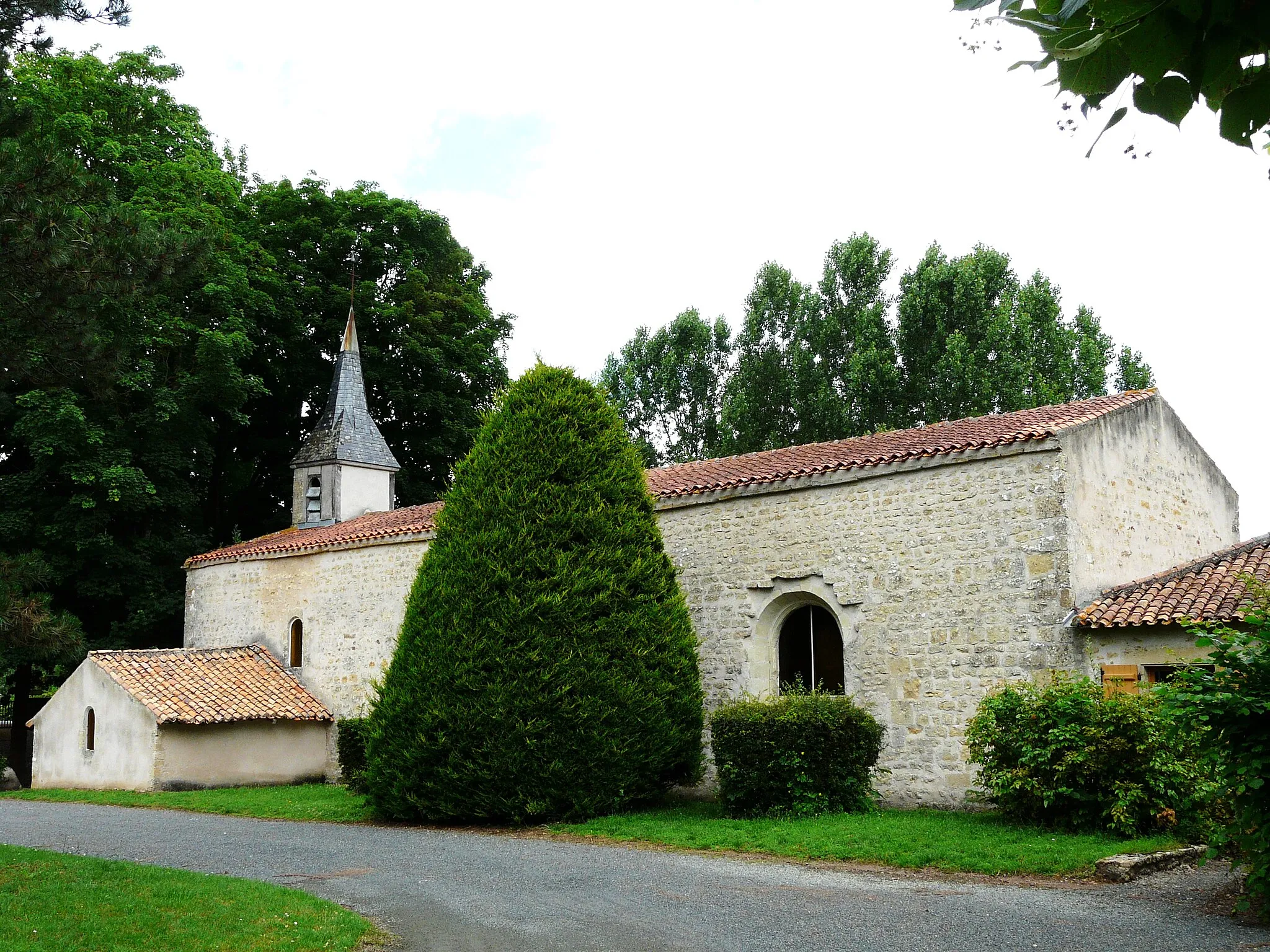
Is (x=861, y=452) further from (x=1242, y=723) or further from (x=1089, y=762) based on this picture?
(x=1242, y=723)

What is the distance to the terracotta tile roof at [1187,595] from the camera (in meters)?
11.9

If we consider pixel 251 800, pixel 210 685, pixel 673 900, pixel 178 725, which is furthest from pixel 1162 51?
pixel 210 685

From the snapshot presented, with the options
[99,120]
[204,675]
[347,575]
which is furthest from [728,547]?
[99,120]

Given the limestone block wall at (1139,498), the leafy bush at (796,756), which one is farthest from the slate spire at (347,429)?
the limestone block wall at (1139,498)

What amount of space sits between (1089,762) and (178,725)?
51.3ft

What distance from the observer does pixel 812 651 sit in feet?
50.5

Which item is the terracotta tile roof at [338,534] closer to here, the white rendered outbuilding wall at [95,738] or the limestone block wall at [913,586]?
the white rendered outbuilding wall at [95,738]

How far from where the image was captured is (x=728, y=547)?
15930 mm

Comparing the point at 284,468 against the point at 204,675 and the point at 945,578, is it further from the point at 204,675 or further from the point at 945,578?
the point at 945,578

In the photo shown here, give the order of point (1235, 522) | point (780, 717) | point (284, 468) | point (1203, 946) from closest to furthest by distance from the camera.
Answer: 1. point (1203, 946)
2. point (780, 717)
3. point (1235, 522)
4. point (284, 468)

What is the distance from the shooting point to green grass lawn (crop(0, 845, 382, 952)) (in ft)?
21.9

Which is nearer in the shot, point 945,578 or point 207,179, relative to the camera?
point 945,578

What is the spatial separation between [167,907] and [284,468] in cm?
2409

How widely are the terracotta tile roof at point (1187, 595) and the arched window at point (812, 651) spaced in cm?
355
